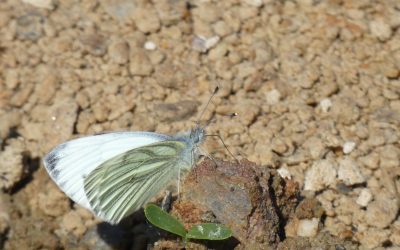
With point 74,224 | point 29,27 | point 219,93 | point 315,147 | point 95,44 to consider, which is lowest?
point 74,224

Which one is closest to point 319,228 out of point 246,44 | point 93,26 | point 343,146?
point 343,146

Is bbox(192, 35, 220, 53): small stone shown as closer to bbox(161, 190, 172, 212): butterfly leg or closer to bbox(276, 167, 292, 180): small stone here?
bbox(276, 167, 292, 180): small stone

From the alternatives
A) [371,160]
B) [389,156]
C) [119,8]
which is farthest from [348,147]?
[119,8]

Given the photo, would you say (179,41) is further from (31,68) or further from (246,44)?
(31,68)

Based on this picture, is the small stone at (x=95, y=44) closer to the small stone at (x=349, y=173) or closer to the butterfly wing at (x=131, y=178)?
the butterfly wing at (x=131, y=178)

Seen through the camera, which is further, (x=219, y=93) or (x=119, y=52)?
(x=119, y=52)

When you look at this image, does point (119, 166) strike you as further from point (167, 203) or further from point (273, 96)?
point (273, 96)

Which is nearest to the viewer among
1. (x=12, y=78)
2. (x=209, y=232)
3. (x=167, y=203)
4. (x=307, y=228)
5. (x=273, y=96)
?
(x=209, y=232)

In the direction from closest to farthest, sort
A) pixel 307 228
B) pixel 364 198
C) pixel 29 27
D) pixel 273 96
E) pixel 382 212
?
1. pixel 307 228
2. pixel 382 212
3. pixel 364 198
4. pixel 273 96
5. pixel 29 27

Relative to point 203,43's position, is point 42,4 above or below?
above
